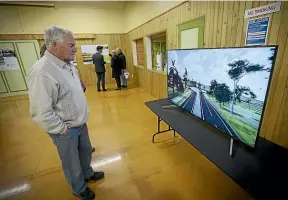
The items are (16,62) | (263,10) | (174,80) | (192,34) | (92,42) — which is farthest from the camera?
(92,42)

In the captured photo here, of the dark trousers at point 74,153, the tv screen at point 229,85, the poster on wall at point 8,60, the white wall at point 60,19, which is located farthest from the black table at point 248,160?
the poster on wall at point 8,60

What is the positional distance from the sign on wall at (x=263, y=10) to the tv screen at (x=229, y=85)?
0.79m

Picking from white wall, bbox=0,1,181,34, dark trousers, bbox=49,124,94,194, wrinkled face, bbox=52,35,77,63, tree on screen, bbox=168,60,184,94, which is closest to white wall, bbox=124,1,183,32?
white wall, bbox=0,1,181,34

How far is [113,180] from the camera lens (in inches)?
71.9

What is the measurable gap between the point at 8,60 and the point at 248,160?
7.67 meters

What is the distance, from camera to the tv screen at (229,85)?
1.00m

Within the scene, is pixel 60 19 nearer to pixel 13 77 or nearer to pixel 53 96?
pixel 13 77

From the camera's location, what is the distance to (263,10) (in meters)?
1.55

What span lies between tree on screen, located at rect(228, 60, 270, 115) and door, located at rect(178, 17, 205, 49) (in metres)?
1.46

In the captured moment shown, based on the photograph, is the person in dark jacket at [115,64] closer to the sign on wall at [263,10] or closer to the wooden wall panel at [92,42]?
the wooden wall panel at [92,42]

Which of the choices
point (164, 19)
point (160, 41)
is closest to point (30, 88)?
point (164, 19)

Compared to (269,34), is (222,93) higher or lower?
lower

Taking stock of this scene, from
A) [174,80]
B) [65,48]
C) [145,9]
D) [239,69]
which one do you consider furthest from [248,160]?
[145,9]

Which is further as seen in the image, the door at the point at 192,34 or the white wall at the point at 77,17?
the white wall at the point at 77,17
